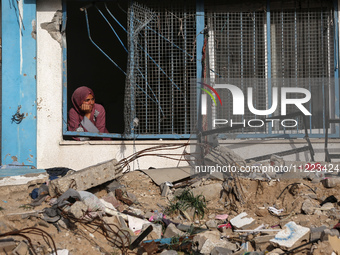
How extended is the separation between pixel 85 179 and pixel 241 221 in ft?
6.05

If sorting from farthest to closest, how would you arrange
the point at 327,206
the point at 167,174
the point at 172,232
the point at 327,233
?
the point at 167,174, the point at 327,206, the point at 172,232, the point at 327,233

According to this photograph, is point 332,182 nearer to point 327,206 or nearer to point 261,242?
point 327,206

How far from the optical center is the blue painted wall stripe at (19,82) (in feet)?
22.0

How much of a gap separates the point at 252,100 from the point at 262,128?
0.44 metres

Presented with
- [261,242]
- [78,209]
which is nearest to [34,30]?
[78,209]

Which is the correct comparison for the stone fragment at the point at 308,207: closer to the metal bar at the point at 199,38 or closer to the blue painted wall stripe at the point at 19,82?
the metal bar at the point at 199,38

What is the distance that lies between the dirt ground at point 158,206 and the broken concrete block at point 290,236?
13cm

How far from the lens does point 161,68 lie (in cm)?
698


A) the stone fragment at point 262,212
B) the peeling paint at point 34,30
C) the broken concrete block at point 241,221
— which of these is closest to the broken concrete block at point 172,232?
the broken concrete block at point 241,221

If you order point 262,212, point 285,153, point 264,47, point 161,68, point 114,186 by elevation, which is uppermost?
point 264,47

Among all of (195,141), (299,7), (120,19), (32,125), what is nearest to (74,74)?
(120,19)

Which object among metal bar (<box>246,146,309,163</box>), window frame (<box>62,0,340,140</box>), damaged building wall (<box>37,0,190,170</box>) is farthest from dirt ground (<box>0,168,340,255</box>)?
metal bar (<box>246,146,309,163</box>)

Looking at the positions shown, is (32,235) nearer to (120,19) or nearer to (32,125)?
(32,125)

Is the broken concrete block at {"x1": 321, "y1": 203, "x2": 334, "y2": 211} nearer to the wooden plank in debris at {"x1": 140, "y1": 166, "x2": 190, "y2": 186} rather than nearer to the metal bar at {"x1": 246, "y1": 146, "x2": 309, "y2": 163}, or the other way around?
the metal bar at {"x1": 246, "y1": 146, "x2": 309, "y2": 163}
